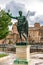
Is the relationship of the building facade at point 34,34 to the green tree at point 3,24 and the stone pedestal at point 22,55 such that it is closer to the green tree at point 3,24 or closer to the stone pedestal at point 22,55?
the green tree at point 3,24

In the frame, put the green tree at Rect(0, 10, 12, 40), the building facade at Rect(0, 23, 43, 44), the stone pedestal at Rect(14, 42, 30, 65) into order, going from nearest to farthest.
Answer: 1. the stone pedestal at Rect(14, 42, 30, 65)
2. the green tree at Rect(0, 10, 12, 40)
3. the building facade at Rect(0, 23, 43, 44)

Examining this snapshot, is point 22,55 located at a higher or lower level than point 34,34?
higher

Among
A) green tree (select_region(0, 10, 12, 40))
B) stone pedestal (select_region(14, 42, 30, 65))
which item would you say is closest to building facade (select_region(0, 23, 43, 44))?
green tree (select_region(0, 10, 12, 40))

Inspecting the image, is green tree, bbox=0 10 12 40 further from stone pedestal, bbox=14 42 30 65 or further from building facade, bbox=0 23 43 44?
building facade, bbox=0 23 43 44

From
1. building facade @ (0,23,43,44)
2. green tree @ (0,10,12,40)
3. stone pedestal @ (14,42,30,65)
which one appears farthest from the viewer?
A: building facade @ (0,23,43,44)

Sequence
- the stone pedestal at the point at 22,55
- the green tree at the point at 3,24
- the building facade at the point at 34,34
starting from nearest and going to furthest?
the stone pedestal at the point at 22,55
the green tree at the point at 3,24
the building facade at the point at 34,34

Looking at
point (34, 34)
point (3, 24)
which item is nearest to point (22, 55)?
point (3, 24)

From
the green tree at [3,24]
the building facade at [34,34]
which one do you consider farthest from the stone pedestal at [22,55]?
the building facade at [34,34]

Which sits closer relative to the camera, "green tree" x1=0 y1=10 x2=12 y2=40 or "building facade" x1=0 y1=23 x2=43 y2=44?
"green tree" x1=0 y1=10 x2=12 y2=40

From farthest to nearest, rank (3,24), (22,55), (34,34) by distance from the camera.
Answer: (34,34), (3,24), (22,55)

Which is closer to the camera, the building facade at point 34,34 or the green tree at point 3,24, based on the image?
the green tree at point 3,24

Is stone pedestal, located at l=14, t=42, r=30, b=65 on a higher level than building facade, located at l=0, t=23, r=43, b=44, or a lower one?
higher

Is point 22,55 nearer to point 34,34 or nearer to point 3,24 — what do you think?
point 3,24

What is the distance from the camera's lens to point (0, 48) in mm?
45719
